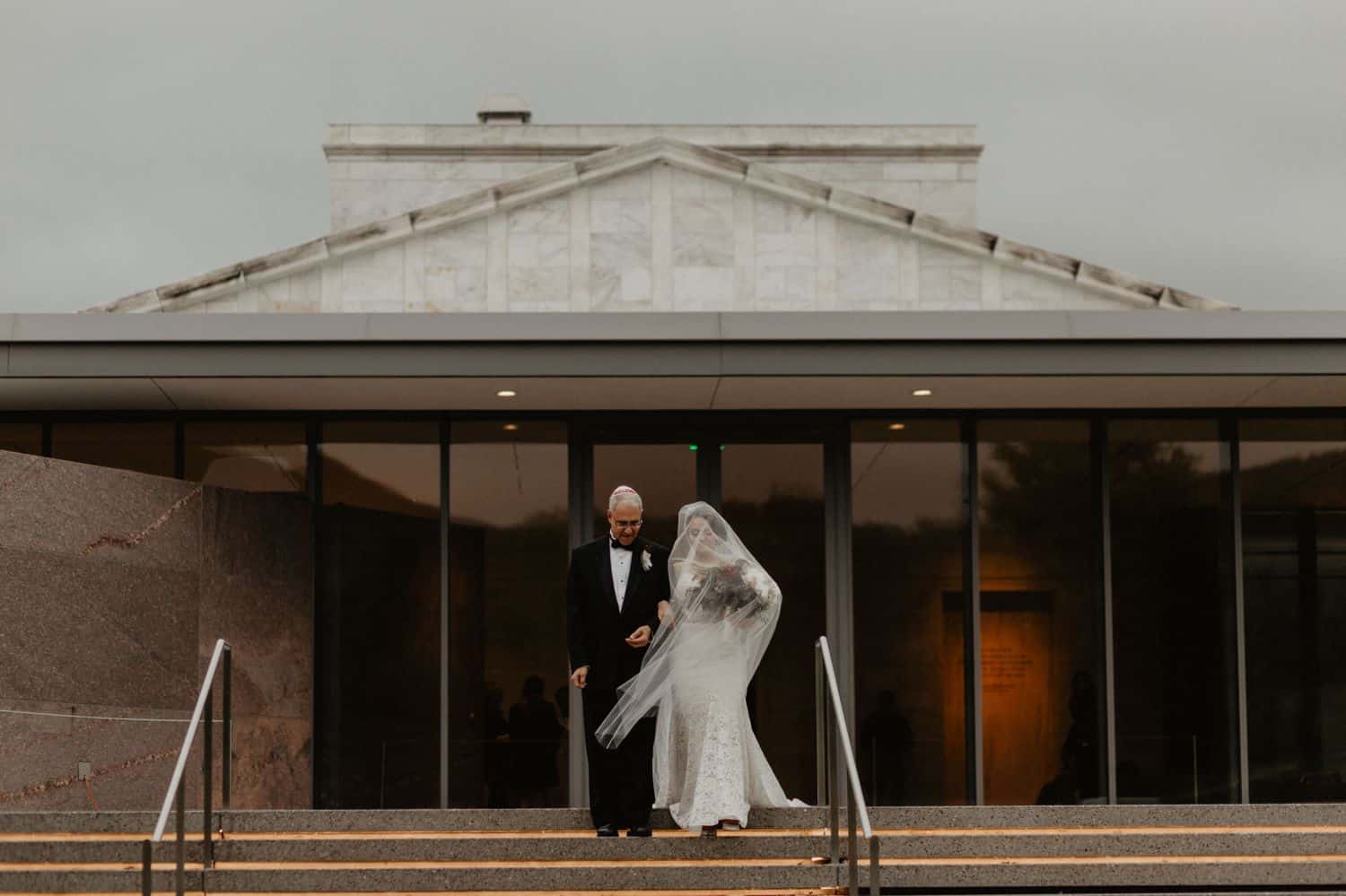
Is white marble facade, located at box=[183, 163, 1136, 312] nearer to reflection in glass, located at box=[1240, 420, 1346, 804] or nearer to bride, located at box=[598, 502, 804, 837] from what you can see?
reflection in glass, located at box=[1240, 420, 1346, 804]

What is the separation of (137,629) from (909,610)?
560cm

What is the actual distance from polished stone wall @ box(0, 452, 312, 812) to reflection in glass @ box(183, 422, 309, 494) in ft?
0.83

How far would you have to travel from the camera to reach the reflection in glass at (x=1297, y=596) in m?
12.6

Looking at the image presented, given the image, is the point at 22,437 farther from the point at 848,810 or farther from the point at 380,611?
the point at 848,810

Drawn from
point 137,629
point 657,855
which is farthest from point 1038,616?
point 137,629

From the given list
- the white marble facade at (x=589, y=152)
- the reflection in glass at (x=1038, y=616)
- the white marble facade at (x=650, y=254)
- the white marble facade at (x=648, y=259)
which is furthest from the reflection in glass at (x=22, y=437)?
the white marble facade at (x=589, y=152)

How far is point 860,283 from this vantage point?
25.5 m

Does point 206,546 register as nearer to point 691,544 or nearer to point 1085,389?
point 691,544

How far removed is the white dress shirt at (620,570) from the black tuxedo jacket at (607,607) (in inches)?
0.8

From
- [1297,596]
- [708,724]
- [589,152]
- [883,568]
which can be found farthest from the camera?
[589,152]

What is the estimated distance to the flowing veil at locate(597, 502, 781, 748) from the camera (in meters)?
8.61

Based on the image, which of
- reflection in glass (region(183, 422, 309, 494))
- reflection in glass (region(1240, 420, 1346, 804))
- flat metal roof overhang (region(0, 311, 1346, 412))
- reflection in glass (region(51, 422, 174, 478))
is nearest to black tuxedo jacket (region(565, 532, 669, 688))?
flat metal roof overhang (region(0, 311, 1346, 412))

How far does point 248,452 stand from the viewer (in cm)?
1265

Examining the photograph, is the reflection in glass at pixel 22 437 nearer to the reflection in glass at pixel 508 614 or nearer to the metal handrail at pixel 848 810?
the reflection in glass at pixel 508 614
